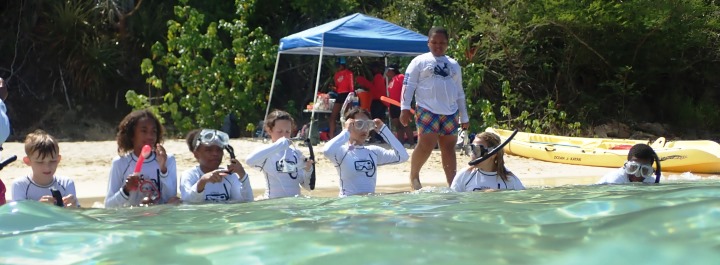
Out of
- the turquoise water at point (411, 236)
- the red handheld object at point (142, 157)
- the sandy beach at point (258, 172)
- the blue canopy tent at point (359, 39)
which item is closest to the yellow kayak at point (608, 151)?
the sandy beach at point (258, 172)

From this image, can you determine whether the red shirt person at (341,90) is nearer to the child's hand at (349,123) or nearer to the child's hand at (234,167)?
the child's hand at (349,123)

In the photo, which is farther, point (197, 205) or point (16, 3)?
point (16, 3)

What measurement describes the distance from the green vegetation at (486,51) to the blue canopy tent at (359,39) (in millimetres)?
1879

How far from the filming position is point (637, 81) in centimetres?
1989

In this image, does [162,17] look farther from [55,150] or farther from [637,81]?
[55,150]

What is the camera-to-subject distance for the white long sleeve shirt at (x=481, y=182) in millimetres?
7094

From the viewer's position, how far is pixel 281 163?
7574mm

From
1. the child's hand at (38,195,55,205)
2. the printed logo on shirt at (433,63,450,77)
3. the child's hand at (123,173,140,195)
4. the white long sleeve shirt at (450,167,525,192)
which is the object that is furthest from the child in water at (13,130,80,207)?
the printed logo on shirt at (433,63,450,77)

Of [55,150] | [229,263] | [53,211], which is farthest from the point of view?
[55,150]

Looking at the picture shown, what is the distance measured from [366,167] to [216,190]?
1.50m

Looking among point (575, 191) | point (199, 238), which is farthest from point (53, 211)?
point (575, 191)

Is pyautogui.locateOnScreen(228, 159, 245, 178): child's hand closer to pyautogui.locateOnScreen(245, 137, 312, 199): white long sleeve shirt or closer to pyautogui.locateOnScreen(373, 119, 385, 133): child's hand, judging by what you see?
pyautogui.locateOnScreen(245, 137, 312, 199): white long sleeve shirt

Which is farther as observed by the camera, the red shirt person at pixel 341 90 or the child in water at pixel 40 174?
the red shirt person at pixel 341 90

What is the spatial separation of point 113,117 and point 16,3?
9.63 ft
